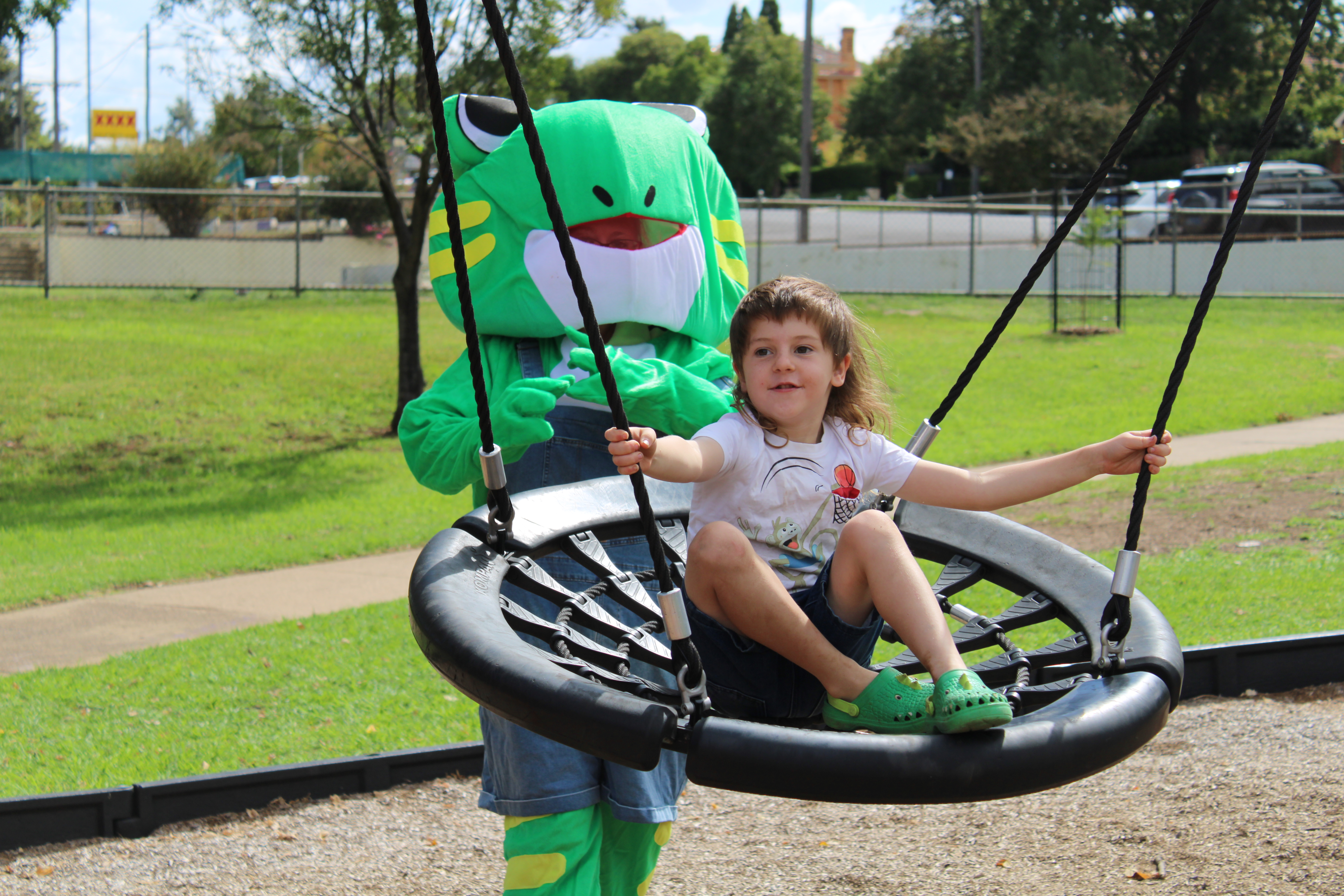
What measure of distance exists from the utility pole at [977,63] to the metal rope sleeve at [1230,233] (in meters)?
31.8

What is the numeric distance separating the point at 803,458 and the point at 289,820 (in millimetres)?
2211

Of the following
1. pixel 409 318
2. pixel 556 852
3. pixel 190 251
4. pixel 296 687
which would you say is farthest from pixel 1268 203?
pixel 556 852

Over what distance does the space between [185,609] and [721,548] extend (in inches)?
170

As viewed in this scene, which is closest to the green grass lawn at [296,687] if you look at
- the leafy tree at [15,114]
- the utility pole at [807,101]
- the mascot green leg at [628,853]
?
Result: the mascot green leg at [628,853]

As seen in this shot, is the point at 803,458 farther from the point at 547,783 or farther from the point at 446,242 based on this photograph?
the point at 446,242

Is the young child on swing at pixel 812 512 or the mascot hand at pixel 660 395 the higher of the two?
the mascot hand at pixel 660 395

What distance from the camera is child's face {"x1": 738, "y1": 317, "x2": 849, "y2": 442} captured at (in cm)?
204

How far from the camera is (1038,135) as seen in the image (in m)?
29.0

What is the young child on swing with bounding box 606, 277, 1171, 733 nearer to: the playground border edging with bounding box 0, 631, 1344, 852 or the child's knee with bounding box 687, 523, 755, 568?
the child's knee with bounding box 687, 523, 755, 568

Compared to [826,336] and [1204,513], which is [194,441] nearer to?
[1204,513]

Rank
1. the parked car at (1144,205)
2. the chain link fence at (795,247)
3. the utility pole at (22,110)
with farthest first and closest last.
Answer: the utility pole at (22,110) → the parked car at (1144,205) → the chain link fence at (795,247)

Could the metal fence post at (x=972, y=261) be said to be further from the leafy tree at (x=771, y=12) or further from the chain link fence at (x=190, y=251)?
the leafy tree at (x=771, y=12)

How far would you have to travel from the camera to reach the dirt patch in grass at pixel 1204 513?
623 centimetres

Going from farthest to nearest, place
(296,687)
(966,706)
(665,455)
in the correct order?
(296,687) → (665,455) → (966,706)
